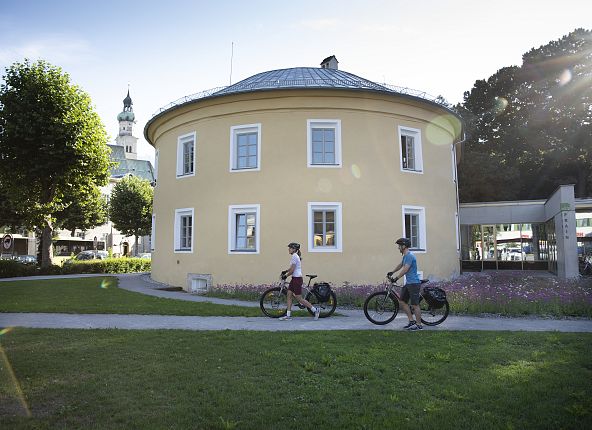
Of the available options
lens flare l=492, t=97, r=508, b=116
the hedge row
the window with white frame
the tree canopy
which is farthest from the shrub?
lens flare l=492, t=97, r=508, b=116

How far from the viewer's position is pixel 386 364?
20.0 ft

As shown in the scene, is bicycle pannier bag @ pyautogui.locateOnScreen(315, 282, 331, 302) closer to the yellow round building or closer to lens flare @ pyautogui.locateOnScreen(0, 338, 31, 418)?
the yellow round building

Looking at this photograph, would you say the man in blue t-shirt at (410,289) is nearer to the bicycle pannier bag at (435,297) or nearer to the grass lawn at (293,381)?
the bicycle pannier bag at (435,297)

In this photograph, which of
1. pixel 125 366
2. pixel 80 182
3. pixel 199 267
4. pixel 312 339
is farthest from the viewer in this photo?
pixel 80 182

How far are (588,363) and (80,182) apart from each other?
81.5ft

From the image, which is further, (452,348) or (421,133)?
(421,133)

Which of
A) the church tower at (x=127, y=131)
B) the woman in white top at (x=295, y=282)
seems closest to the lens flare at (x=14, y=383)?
the woman in white top at (x=295, y=282)

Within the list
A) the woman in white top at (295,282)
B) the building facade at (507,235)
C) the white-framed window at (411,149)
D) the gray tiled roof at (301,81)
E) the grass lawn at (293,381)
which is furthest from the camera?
the building facade at (507,235)

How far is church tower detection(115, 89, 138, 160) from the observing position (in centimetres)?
11312

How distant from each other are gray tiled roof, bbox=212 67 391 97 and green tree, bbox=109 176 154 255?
24.9 m

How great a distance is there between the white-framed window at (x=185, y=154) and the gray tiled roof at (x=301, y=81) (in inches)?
96.3

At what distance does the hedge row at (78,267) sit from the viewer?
24.5 m

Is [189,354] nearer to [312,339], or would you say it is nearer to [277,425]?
[312,339]

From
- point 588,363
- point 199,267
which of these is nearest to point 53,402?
point 588,363
